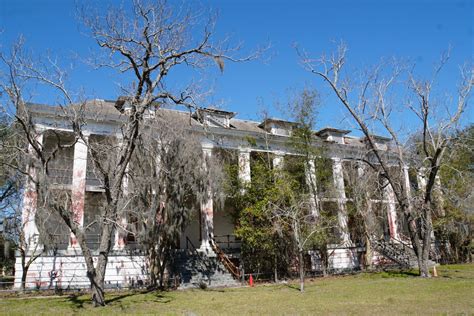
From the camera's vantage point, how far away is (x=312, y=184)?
76.3ft

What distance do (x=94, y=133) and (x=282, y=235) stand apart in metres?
11.6

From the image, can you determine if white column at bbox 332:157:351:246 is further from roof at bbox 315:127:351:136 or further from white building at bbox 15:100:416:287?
roof at bbox 315:127:351:136

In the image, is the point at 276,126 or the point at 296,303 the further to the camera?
the point at 276,126

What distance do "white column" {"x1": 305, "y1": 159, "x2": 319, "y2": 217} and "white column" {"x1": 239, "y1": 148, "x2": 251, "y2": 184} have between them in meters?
3.51

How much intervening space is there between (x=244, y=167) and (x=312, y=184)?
13.2 ft

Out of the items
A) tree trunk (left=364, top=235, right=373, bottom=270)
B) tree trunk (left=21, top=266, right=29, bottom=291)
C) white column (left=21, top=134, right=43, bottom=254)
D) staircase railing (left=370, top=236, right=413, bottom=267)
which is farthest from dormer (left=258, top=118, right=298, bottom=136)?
tree trunk (left=21, top=266, right=29, bottom=291)

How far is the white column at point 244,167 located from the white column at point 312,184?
3512 millimetres

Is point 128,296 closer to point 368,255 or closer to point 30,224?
point 30,224

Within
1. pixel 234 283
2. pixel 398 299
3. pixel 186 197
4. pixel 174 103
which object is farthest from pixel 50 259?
pixel 398 299

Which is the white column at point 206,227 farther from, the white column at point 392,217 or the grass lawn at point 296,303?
the white column at point 392,217

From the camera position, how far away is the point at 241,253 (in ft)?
71.6

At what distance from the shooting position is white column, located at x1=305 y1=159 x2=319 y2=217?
72.5 feet

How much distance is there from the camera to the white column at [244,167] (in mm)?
22403

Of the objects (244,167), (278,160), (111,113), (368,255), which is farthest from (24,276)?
(368,255)
